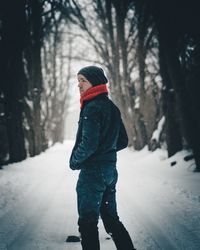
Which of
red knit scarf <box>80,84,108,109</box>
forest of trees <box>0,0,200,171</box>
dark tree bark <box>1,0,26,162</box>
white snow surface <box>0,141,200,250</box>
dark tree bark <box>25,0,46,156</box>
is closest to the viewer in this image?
red knit scarf <box>80,84,108,109</box>

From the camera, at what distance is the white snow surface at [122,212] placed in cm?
367

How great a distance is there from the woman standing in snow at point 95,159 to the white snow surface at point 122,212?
2.85 feet

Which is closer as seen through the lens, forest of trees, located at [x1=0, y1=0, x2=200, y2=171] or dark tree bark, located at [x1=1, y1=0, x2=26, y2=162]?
forest of trees, located at [x1=0, y1=0, x2=200, y2=171]

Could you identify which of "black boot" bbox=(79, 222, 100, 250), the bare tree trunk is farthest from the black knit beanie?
Result: the bare tree trunk

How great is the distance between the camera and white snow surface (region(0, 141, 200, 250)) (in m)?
3.67

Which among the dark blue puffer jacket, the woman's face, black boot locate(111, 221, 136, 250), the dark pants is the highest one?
the woman's face

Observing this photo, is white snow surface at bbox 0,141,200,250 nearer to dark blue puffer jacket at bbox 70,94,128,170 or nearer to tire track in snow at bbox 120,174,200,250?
tire track in snow at bbox 120,174,200,250

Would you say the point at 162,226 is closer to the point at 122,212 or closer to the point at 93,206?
the point at 122,212

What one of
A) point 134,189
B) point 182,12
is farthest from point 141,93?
point 134,189

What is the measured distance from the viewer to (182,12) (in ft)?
25.3

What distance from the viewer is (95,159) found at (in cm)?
273

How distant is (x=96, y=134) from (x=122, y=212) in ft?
9.11

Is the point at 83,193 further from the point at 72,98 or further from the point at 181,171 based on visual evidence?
the point at 72,98

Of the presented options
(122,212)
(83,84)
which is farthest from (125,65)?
(83,84)
